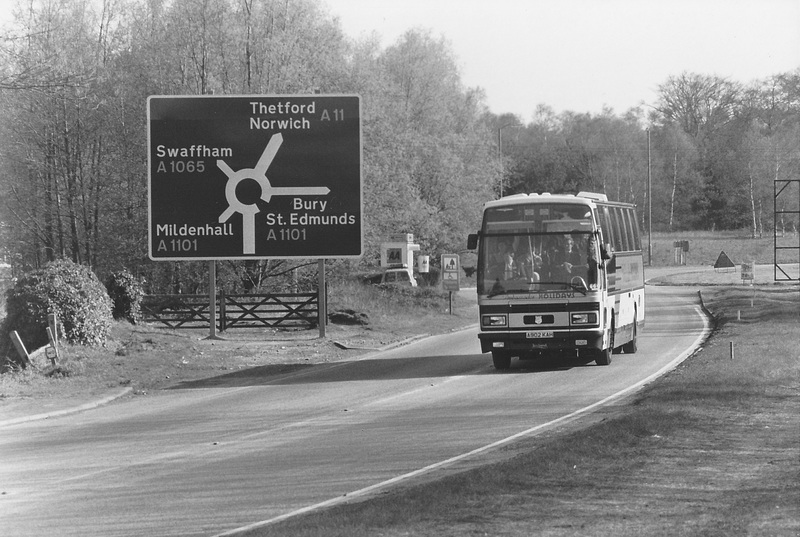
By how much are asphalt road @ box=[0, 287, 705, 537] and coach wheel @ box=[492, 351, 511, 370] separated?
426 millimetres

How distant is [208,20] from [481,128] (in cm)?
3044

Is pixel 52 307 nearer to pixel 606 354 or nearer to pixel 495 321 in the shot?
pixel 495 321

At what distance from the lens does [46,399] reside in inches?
727

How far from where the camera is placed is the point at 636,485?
9.04 metres

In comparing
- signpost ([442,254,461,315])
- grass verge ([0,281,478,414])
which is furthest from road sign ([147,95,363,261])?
signpost ([442,254,461,315])

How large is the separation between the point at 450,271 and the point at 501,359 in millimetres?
18645

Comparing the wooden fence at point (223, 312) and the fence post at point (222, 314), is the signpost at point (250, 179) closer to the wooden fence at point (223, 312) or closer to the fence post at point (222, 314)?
the wooden fence at point (223, 312)

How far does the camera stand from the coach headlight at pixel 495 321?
20.3m

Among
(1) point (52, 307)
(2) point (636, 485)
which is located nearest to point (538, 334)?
(1) point (52, 307)

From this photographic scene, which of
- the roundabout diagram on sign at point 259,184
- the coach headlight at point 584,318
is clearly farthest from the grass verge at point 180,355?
the coach headlight at point 584,318

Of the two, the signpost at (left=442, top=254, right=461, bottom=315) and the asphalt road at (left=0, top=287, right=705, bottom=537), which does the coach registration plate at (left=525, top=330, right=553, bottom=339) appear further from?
the signpost at (left=442, top=254, right=461, bottom=315)

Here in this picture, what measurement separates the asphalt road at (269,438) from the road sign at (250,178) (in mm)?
4659

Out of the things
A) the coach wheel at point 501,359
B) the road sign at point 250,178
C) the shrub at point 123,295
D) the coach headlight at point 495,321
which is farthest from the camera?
the shrub at point 123,295

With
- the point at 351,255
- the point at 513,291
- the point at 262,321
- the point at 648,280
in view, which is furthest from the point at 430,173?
the point at 513,291
